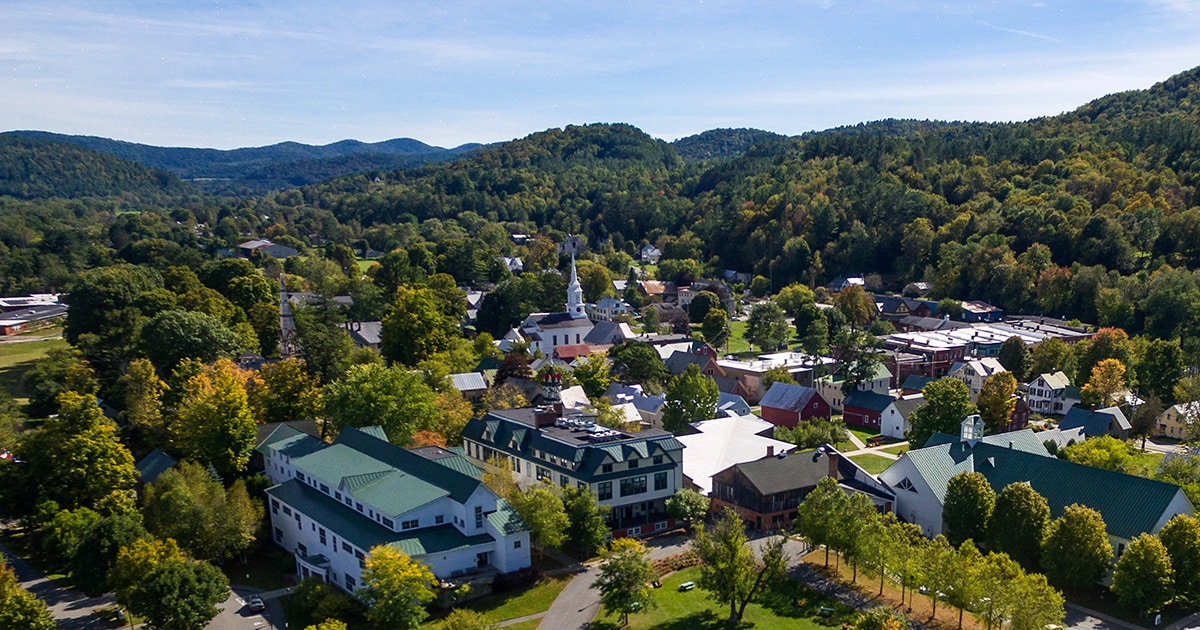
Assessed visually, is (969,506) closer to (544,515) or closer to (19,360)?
(544,515)

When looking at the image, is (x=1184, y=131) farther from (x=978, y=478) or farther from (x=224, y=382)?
(x=224, y=382)

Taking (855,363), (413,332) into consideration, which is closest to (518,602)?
(413,332)

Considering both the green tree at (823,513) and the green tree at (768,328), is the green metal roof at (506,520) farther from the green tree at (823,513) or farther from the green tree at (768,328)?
the green tree at (768,328)

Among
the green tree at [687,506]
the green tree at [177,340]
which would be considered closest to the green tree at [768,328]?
the green tree at [687,506]

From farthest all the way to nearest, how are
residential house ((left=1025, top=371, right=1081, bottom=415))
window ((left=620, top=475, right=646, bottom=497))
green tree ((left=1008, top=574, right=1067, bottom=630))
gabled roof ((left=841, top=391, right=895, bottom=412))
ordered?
residential house ((left=1025, top=371, right=1081, bottom=415))
gabled roof ((left=841, top=391, right=895, bottom=412))
window ((left=620, top=475, right=646, bottom=497))
green tree ((left=1008, top=574, right=1067, bottom=630))

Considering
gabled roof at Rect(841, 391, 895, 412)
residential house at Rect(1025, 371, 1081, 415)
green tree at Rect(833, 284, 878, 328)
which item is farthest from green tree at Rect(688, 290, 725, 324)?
residential house at Rect(1025, 371, 1081, 415)

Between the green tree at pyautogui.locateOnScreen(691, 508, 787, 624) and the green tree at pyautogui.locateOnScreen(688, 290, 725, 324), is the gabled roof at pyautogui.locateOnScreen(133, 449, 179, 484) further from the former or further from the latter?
the green tree at pyautogui.locateOnScreen(688, 290, 725, 324)

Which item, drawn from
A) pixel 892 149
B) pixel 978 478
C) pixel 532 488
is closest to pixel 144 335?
pixel 532 488
